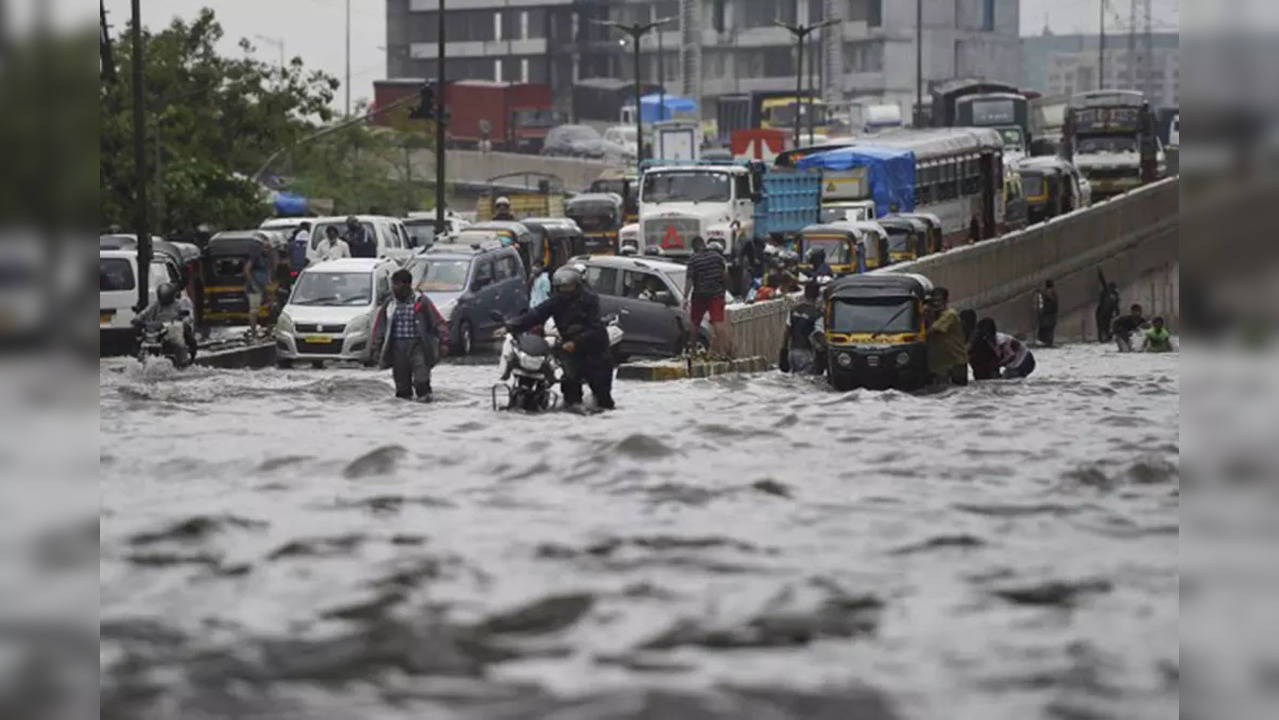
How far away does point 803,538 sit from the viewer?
55.6ft

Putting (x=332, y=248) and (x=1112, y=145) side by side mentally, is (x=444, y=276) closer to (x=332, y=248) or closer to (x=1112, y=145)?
(x=332, y=248)

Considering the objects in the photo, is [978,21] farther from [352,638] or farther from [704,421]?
[352,638]

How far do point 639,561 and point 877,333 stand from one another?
16.2 m

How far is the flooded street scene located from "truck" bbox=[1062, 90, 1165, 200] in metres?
14.3

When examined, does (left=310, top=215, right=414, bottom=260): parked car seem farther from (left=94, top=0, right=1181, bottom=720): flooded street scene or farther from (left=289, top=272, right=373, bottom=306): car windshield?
(left=289, top=272, right=373, bottom=306): car windshield

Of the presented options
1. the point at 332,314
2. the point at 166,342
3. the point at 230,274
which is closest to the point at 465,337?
the point at 332,314

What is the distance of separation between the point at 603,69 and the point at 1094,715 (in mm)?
150372

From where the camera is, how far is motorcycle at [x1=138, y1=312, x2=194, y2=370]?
107ft

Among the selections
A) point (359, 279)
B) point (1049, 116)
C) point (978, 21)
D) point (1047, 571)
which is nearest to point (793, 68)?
point (978, 21)

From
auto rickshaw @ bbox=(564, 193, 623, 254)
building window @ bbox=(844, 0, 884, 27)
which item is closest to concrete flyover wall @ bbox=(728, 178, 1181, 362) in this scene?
auto rickshaw @ bbox=(564, 193, 623, 254)

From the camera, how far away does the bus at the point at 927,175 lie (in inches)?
2180

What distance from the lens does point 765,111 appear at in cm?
12394

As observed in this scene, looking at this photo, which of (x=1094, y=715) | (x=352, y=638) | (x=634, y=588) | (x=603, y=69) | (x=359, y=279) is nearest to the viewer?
(x=1094, y=715)

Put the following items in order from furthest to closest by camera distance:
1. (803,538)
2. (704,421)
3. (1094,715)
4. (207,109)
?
(207,109), (704,421), (803,538), (1094,715)
